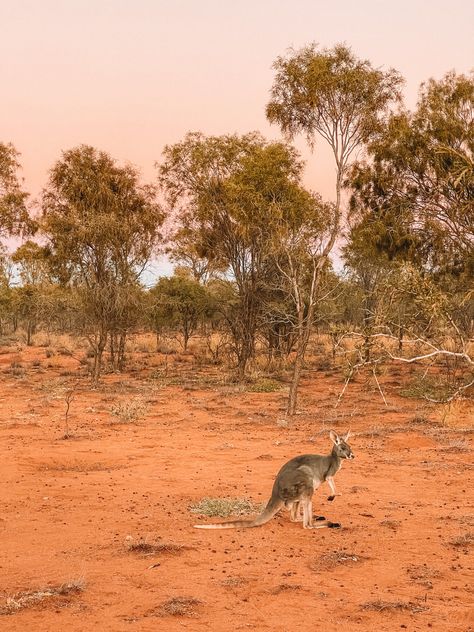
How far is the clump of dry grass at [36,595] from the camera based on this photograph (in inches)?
221

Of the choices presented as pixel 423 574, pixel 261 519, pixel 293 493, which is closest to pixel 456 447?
pixel 293 493

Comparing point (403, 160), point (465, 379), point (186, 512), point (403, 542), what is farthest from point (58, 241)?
point (403, 542)

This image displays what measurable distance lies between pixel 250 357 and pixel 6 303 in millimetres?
23760

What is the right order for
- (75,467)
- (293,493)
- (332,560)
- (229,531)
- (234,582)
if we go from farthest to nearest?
(75,467) → (229,531) → (293,493) → (332,560) → (234,582)

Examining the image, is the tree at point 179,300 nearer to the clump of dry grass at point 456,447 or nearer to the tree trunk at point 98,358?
the tree trunk at point 98,358

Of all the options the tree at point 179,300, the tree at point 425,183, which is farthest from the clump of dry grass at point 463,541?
the tree at point 179,300

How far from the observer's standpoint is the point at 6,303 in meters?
44.6

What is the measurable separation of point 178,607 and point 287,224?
573 inches

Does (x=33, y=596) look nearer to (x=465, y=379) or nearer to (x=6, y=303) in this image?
(x=465, y=379)

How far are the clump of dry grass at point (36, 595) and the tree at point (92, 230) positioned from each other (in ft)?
63.4

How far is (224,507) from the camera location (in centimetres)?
862

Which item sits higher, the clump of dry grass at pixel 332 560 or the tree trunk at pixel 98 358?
the tree trunk at pixel 98 358

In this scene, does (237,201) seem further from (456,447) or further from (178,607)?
(178,607)

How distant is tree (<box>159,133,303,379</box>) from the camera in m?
21.0
